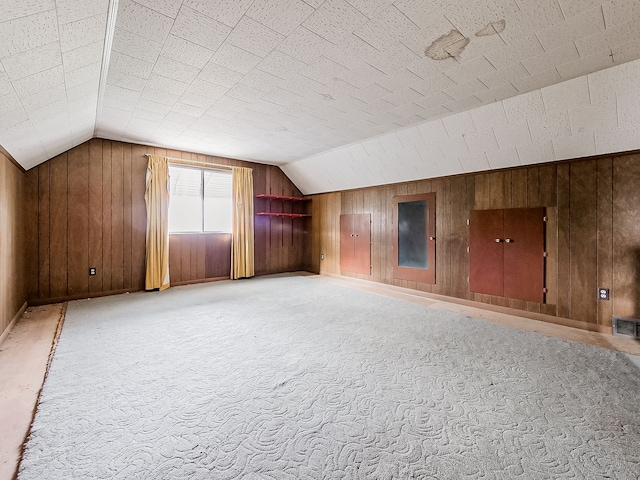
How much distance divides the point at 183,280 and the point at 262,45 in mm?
4449

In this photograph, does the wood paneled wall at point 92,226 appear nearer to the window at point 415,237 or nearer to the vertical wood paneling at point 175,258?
the vertical wood paneling at point 175,258

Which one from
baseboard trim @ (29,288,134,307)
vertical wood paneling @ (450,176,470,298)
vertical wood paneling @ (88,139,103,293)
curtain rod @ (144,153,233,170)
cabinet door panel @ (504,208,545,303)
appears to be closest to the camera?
cabinet door panel @ (504,208,545,303)

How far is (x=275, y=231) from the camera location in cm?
667

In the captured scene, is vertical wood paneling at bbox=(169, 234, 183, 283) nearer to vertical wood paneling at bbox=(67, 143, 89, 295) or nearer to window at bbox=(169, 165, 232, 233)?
window at bbox=(169, 165, 232, 233)

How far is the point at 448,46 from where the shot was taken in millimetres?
2125

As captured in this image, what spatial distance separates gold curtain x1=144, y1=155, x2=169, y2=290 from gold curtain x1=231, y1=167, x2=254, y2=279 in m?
1.27

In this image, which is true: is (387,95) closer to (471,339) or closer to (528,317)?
(471,339)

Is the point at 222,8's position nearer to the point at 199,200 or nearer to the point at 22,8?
the point at 22,8

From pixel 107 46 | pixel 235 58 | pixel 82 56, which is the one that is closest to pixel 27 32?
pixel 82 56

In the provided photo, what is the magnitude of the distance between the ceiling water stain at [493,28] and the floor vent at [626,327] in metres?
3.12

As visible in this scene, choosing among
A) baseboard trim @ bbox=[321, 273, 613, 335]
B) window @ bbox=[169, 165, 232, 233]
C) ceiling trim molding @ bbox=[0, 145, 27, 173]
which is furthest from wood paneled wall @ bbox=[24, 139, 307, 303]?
baseboard trim @ bbox=[321, 273, 613, 335]

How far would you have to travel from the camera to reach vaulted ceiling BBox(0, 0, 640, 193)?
1753 millimetres

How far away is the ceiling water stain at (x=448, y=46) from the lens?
2.01 m

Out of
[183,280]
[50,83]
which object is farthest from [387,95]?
[183,280]
